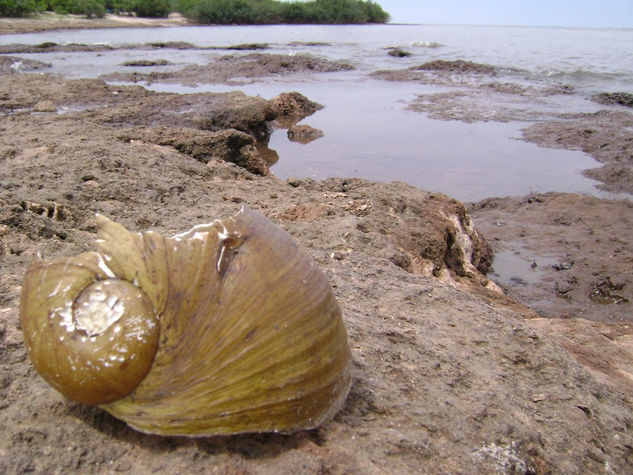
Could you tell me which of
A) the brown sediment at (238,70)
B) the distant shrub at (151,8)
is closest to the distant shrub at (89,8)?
the distant shrub at (151,8)

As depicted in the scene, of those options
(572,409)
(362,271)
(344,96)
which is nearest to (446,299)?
(362,271)

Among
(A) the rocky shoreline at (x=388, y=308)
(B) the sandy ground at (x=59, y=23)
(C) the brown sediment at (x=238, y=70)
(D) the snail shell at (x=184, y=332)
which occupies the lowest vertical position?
(B) the sandy ground at (x=59, y=23)

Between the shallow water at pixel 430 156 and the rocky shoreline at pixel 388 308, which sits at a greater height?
the rocky shoreline at pixel 388 308

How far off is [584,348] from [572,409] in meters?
1.28

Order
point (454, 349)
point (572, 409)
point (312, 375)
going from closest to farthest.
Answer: point (312, 375) → point (572, 409) → point (454, 349)

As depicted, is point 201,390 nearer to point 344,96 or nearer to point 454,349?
point 454,349

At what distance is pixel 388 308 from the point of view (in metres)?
2.84

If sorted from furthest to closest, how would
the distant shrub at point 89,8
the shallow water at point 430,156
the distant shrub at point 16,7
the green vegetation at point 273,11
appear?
the green vegetation at point 273,11, the distant shrub at point 89,8, the distant shrub at point 16,7, the shallow water at point 430,156

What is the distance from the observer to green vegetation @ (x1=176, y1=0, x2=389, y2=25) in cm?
5934

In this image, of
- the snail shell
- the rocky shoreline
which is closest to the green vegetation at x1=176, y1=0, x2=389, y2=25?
the rocky shoreline

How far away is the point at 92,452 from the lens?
155 centimetres

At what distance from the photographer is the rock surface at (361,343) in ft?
5.25

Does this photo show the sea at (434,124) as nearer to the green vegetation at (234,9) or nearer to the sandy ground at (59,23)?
the sandy ground at (59,23)

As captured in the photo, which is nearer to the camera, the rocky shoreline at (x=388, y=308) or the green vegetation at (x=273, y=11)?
the rocky shoreline at (x=388, y=308)
